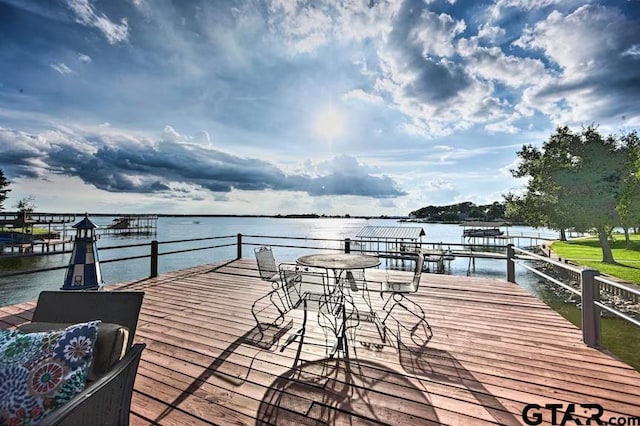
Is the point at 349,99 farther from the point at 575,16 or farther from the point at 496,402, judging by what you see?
the point at 496,402

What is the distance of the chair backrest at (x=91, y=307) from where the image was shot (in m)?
1.64

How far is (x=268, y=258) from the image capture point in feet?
13.7

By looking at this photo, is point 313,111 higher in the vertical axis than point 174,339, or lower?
higher

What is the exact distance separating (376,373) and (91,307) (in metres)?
2.09

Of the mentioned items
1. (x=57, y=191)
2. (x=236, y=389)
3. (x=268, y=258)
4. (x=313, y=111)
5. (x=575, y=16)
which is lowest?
(x=236, y=389)

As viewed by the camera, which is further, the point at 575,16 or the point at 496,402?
the point at 575,16

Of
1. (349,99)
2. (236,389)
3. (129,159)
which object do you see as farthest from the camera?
(129,159)

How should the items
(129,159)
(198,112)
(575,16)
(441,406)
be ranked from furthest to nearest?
1. (129,159)
2. (198,112)
3. (575,16)
4. (441,406)

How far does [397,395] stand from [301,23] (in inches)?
302

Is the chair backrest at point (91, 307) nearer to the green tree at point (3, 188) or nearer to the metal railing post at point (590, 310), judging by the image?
the metal railing post at point (590, 310)

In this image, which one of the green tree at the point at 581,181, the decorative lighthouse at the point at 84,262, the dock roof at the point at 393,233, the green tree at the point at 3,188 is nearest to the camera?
the decorative lighthouse at the point at 84,262

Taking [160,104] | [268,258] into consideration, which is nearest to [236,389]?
[268,258]

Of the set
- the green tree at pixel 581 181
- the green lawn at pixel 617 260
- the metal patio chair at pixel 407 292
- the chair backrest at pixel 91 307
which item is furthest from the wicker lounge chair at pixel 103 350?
the green tree at pixel 581 181

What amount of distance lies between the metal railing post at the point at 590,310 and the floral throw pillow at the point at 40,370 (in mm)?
3935
